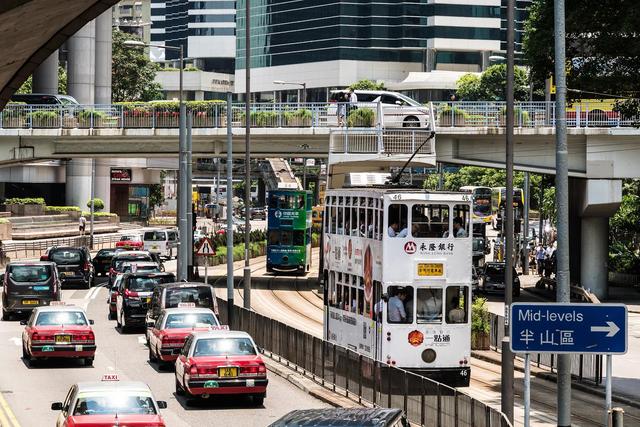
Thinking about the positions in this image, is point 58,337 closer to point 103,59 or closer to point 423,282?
point 423,282

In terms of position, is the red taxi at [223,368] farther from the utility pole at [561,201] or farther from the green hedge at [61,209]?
the green hedge at [61,209]

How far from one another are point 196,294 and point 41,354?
18.6 ft

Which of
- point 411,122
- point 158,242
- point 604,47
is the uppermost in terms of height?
point 604,47

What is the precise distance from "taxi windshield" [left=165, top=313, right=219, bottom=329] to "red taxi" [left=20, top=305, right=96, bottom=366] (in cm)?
200

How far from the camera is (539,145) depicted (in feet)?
194

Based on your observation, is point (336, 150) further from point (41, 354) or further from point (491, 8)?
point (491, 8)

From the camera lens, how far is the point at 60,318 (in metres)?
33.8

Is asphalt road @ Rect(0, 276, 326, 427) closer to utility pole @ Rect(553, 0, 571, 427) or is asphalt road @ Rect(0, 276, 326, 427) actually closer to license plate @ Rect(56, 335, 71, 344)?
license plate @ Rect(56, 335, 71, 344)

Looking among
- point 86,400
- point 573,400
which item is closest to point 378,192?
point 573,400

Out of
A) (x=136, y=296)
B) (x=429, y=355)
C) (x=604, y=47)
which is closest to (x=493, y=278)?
(x=136, y=296)

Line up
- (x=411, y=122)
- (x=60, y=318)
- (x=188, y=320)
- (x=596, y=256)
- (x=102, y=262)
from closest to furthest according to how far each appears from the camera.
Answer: (x=188, y=320) < (x=60, y=318) < (x=411, y=122) < (x=596, y=256) < (x=102, y=262)

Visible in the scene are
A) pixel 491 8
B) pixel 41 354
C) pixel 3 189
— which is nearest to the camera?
pixel 41 354

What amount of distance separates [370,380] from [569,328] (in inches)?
400

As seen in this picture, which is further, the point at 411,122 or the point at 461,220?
the point at 411,122
